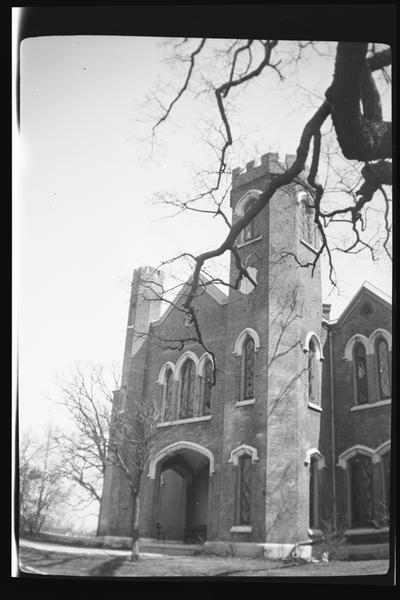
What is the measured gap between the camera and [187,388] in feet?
16.3

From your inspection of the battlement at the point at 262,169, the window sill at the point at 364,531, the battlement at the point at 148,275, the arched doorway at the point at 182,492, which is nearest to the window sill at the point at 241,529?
the arched doorway at the point at 182,492

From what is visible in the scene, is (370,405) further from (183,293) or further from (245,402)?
(183,293)

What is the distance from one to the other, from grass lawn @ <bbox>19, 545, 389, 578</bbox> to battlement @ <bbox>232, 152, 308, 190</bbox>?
3239 millimetres

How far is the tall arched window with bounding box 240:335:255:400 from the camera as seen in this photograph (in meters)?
5.04

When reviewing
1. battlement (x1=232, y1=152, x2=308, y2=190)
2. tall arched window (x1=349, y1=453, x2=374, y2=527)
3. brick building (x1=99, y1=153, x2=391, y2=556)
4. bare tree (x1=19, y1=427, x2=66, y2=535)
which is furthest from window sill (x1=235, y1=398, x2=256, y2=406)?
battlement (x1=232, y1=152, x2=308, y2=190)

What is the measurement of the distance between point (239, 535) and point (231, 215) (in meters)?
2.85

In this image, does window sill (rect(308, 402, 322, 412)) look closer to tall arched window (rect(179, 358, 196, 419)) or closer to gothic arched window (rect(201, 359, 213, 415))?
gothic arched window (rect(201, 359, 213, 415))

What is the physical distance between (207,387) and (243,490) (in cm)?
103

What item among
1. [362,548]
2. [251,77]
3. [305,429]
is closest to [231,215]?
[251,77]

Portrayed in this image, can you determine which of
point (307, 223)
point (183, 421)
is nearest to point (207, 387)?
point (183, 421)

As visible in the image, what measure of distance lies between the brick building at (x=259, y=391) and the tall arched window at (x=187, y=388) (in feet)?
0.03

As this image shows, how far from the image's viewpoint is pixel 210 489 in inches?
200
